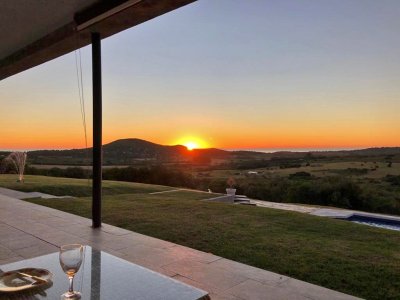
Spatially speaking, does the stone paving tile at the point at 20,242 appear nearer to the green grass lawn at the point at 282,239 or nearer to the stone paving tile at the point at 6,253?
the stone paving tile at the point at 6,253

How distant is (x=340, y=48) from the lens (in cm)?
962

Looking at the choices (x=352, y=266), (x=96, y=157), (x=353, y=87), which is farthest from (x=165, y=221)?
(x=353, y=87)

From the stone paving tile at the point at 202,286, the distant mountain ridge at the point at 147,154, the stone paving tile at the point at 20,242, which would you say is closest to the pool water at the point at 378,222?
the distant mountain ridge at the point at 147,154

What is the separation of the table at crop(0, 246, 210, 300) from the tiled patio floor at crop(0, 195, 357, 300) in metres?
1.02

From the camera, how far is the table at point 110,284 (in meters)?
1.34

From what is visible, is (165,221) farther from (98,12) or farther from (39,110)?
(39,110)

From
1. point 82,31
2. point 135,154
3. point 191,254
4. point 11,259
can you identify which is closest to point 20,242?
point 11,259

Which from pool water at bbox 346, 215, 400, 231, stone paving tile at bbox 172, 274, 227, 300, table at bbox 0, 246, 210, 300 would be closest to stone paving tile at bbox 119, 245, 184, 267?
stone paving tile at bbox 172, 274, 227, 300

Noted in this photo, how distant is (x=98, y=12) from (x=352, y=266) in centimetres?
372

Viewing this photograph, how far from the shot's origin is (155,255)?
11.1 feet

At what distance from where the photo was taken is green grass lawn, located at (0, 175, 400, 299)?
300cm

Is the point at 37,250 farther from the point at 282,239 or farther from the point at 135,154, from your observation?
the point at 135,154

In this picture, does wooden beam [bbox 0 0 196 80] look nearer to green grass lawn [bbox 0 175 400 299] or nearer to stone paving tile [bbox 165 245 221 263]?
stone paving tile [bbox 165 245 221 263]

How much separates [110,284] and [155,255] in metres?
1.98
